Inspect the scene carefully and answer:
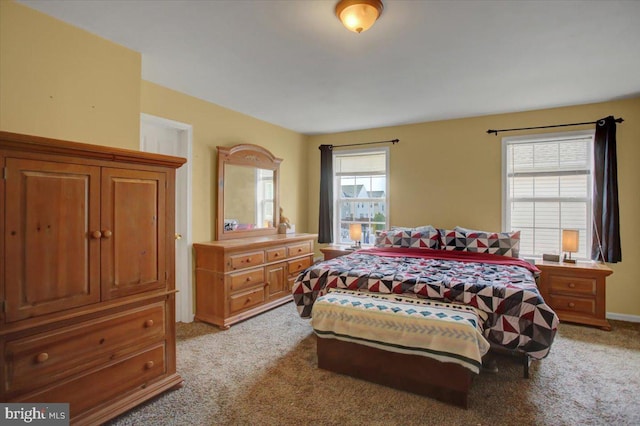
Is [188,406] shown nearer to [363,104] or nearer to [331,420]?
[331,420]

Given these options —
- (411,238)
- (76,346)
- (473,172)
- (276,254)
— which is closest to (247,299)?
(276,254)

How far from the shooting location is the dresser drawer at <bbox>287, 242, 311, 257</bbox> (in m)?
4.20

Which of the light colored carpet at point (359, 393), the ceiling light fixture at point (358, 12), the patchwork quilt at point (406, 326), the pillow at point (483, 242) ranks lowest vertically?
the light colored carpet at point (359, 393)

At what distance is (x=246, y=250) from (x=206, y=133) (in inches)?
56.0

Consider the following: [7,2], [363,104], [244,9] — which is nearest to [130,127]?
[7,2]

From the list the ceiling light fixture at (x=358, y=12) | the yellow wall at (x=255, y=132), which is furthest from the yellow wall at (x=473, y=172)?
the ceiling light fixture at (x=358, y=12)

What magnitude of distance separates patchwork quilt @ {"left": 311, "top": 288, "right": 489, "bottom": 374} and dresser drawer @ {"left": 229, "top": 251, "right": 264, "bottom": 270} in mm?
1290

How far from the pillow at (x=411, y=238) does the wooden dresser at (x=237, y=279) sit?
1.32 meters

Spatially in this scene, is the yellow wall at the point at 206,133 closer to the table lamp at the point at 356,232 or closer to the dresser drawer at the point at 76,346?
the table lamp at the point at 356,232

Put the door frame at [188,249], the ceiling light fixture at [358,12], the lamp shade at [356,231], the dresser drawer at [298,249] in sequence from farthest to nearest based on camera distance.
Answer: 1. the lamp shade at [356,231]
2. the dresser drawer at [298,249]
3. the door frame at [188,249]
4. the ceiling light fixture at [358,12]

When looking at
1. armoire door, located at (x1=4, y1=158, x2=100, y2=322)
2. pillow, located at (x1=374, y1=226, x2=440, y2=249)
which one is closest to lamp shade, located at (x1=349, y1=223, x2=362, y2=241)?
pillow, located at (x1=374, y1=226, x2=440, y2=249)

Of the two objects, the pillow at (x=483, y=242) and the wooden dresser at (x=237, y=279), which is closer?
the wooden dresser at (x=237, y=279)

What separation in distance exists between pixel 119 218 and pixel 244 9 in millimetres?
1470

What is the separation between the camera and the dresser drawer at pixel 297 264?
4219 mm
